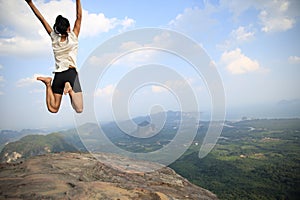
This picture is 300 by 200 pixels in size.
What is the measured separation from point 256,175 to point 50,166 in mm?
76536

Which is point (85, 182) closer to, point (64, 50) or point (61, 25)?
point (64, 50)

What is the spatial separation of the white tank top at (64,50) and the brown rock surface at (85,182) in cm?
269

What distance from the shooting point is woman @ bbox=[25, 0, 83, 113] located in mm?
5195

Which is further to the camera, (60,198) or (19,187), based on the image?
(19,187)

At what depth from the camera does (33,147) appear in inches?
4326

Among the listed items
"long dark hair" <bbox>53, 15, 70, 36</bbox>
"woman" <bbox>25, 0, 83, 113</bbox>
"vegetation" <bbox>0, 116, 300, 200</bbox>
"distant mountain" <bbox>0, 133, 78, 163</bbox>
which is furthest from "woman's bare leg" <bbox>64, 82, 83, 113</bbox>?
"distant mountain" <bbox>0, 133, 78, 163</bbox>

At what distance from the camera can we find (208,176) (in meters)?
73.1

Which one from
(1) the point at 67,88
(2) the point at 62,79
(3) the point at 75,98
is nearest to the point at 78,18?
(2) the point at 62,79

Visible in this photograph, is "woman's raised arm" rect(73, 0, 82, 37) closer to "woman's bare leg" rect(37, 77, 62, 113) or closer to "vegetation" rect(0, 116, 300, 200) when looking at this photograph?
"woman's bare leg" rect(37, 77, 62, 113)

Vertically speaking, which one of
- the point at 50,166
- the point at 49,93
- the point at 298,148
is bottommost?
the point at 298,148

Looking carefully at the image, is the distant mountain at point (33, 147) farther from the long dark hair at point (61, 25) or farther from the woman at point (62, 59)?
the long dark hair at point (61, 25)

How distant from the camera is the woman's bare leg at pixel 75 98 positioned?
215 inches

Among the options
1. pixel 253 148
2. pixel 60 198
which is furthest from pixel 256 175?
pixel 60 198

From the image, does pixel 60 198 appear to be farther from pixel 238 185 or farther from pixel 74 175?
pixel 238 185
